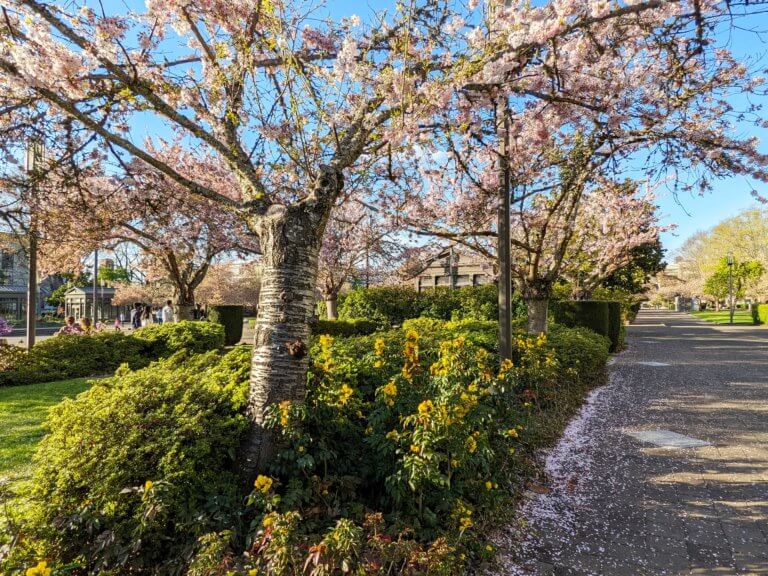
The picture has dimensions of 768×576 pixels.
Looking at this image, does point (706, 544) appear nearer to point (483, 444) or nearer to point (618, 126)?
point (483, 444)

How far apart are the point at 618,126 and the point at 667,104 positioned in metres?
0.52

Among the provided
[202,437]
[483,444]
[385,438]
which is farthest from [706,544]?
[202,437]

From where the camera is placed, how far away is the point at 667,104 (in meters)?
4.38

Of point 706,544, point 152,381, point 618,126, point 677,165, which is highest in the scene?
point 618,126

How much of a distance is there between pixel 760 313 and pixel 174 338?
32.4 m

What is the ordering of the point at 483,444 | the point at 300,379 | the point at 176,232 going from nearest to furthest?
the point at 483,444, the point at 300,379, the point at 176,232

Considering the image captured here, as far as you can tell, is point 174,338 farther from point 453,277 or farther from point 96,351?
point 453,277

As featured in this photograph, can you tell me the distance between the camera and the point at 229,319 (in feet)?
47.2

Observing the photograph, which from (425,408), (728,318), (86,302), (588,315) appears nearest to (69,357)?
(425,408)

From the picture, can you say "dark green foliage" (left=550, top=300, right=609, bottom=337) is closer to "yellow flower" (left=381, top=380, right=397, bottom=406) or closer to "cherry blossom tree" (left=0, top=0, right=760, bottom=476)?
"cherry blossom tree" (left=0, top=0, right=760, bottom=476)

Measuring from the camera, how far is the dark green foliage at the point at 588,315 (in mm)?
11922

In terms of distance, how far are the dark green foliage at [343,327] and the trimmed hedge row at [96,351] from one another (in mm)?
3602

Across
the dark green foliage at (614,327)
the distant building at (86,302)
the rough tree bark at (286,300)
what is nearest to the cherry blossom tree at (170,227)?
the rough tree bark at (286,300)

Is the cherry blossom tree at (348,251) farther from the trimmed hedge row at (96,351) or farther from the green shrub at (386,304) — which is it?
the trimmed hedge row at (96,351)
